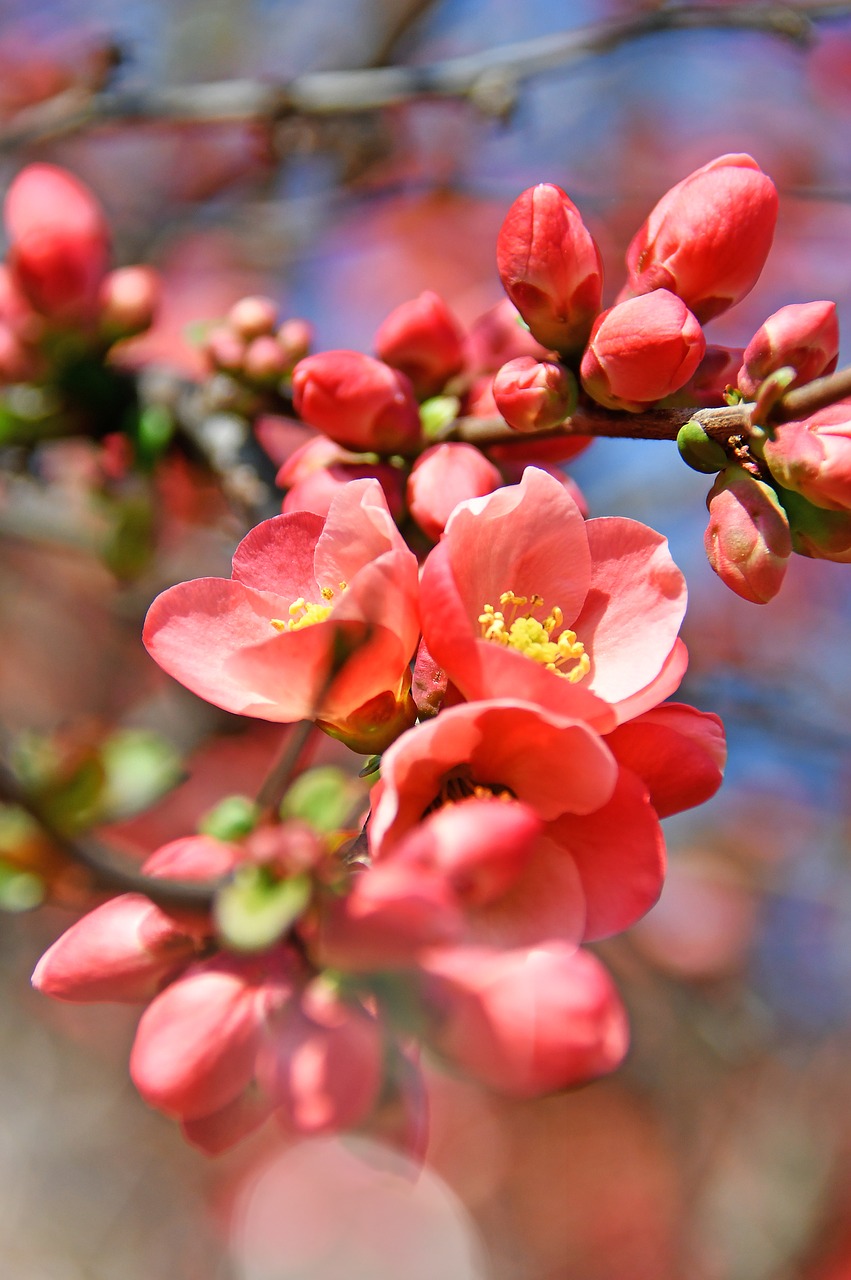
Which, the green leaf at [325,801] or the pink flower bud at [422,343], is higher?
the pink flower bud at [422,343]

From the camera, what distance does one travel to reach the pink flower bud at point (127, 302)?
111 cm

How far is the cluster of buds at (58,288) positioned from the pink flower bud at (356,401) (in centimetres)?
52

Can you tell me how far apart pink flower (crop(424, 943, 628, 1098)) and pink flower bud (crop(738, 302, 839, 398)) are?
0.37 metres

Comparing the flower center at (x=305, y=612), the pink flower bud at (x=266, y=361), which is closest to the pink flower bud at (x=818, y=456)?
the flower center at (x=305, y=612)

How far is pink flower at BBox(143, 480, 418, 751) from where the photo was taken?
52 centimetres

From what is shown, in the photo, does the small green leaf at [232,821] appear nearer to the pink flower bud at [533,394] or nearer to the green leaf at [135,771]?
the green leaf at [135,771]

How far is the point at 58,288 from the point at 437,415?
0.55 m

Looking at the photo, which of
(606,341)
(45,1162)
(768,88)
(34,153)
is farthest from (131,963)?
(45,1162)

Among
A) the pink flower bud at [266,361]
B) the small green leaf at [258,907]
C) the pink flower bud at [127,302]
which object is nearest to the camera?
the small green leaf at [258,907]

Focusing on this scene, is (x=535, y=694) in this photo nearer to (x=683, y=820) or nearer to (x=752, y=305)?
(x=683, y=820)

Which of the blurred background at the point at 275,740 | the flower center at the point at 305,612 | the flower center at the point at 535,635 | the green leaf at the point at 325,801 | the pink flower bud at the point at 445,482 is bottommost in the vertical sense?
the blurred background at the point at 275,740

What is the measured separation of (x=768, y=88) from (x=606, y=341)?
3.04 m

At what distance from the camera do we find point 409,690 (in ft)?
2.03

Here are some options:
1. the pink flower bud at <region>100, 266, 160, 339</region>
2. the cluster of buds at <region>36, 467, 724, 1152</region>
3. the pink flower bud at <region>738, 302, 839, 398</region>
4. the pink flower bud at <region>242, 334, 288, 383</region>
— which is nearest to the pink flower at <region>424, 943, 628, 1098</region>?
the cluster of buds at <region>36, 467, 724, 1152</region>
